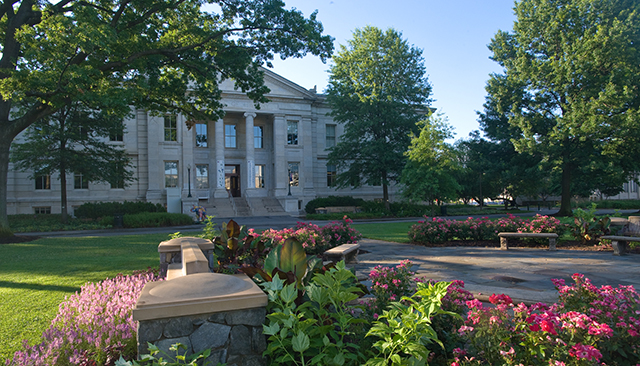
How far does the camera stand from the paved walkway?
602 centimetres

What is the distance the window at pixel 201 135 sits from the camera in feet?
117

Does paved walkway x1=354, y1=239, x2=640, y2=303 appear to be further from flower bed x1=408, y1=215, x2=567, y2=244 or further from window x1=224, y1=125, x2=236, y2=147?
window x1=224, y1=125, x2=236, y2=147

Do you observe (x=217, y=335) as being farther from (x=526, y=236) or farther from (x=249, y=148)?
(x=249, y=148)

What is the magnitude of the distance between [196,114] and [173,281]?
15784mm

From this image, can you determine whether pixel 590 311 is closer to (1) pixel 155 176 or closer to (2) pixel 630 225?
(2) pixel 630 225

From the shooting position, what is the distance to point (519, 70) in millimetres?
27094

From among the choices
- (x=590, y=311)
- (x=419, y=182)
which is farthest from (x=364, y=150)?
(x=590, y=311)

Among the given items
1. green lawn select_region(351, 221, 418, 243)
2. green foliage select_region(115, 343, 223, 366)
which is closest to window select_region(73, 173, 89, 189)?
green lawn select_region(351, 221, 418, 243)

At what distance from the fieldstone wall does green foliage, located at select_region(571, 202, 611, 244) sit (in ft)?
37.3

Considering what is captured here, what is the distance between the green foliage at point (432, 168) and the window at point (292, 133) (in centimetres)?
1589

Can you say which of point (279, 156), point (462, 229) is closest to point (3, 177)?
point (462, 229)

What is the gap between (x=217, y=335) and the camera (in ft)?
9.93

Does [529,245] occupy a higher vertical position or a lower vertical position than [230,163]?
lower

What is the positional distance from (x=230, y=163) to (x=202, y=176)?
2949 mm
